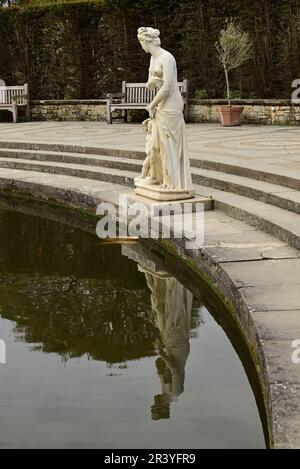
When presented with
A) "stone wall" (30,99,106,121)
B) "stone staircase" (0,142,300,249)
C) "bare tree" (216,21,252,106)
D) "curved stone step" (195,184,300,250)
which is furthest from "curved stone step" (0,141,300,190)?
"stone wall" (30,99,106,121)

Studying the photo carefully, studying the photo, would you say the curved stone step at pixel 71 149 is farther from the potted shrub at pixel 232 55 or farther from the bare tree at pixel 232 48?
the bare tree at pixel 232 48

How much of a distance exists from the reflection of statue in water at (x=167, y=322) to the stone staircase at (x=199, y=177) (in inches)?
47.5

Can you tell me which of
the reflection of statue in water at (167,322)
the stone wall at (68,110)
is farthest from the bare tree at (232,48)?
the reflection of statue in water at (167,322)

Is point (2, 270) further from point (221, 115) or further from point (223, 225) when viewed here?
point (221, 115)

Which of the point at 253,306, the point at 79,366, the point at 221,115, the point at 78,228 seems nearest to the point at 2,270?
the point at 78,228

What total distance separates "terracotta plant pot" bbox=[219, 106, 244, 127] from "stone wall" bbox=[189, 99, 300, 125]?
43 cm

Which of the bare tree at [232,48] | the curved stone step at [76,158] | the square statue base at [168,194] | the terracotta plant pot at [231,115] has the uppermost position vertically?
the bare tree at [232,48]

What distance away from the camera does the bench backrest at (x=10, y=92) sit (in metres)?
18.7

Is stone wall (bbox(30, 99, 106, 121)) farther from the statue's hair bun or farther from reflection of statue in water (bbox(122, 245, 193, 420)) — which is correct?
reflection of statue in water (bbox(122, 245, 193, 420))

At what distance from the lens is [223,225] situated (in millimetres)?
7668

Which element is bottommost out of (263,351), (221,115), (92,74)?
(263,351)

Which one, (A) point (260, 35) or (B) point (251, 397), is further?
(A) point (260, 35)

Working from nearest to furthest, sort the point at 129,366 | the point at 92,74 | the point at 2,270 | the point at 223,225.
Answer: the point at 129,366, the point at 2,270, the point at 223,225, the point at 92,74
